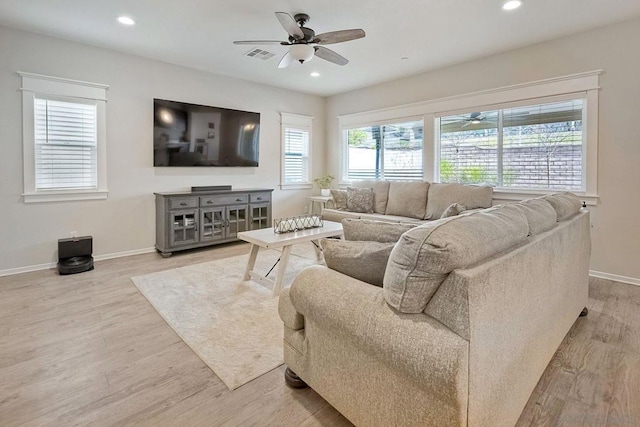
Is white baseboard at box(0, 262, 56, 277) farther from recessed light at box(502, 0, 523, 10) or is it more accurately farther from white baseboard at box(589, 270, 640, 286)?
white baseboard at box(589, 270, 640, 286)

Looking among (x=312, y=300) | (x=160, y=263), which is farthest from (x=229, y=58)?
(x=312, y=300)

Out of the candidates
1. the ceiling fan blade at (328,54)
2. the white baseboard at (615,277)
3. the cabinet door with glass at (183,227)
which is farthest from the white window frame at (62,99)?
the white baseboard at (615,277)

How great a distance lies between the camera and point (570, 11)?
318 cm

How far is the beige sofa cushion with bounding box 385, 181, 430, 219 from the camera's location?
4832 mm

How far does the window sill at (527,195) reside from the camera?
3.68 metres

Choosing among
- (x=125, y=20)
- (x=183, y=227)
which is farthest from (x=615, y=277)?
(x=125, y=20)

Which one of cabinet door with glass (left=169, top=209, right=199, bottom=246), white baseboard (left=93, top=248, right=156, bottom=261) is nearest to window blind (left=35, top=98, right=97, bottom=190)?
white baseboard (left=93, top=248, right=156, bottom=261)

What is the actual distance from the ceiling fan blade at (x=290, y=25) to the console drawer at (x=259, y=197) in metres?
2.65

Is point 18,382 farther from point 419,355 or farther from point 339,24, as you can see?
point 339,24

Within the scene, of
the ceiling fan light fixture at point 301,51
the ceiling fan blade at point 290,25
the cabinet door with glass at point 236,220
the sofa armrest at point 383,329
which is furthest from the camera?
the cabinet door with glass at point 236,220

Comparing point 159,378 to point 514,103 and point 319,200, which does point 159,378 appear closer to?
point 319,200

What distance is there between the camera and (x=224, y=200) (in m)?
4.92

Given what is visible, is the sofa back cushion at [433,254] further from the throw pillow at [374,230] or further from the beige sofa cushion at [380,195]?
the beige sofa cushion at [380,195]

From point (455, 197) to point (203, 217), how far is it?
348 centimetres
